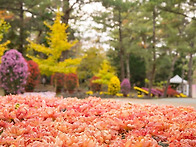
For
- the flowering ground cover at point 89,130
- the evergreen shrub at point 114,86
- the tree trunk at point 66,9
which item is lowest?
the flowering ground cover at point 89,130

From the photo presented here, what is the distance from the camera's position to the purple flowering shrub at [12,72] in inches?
425

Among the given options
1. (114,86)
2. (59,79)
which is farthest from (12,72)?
(114,86)

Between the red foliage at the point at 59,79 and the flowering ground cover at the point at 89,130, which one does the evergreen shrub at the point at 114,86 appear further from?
the flowering ground cover at the point at 89,130

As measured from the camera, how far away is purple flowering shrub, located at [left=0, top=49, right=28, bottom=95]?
35.4 feet

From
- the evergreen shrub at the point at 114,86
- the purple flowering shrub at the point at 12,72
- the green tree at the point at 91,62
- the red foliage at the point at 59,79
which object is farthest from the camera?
the green tree at the point at 91,62

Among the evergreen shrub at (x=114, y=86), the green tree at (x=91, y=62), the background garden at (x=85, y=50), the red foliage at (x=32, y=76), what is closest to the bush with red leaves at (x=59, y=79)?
the background garden at (x=85, y=50)

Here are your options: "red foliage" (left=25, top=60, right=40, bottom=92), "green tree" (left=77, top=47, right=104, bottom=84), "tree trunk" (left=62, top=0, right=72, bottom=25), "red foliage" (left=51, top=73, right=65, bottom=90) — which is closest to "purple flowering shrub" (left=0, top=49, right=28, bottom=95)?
"red foliage" (left=25, top=60, right=40, bottom=92)

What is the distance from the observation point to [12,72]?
35.8 ft

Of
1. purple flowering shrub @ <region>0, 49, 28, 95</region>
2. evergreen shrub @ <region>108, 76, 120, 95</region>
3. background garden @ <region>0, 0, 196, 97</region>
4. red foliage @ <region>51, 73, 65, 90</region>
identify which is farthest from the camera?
red foliage @ <region>51, 73, 65, 90</region>

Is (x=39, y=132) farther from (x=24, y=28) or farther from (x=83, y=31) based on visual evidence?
(x=83, y=31)

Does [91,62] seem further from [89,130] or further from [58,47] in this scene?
[89,130]

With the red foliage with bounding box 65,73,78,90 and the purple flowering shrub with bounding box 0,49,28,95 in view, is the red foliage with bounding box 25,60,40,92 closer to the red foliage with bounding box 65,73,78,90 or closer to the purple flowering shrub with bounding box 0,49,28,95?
the red foliage with bounding box 65,73,78,90

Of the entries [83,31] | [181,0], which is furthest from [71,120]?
[83,31]

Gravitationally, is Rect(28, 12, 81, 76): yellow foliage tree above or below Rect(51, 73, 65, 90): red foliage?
A: above
